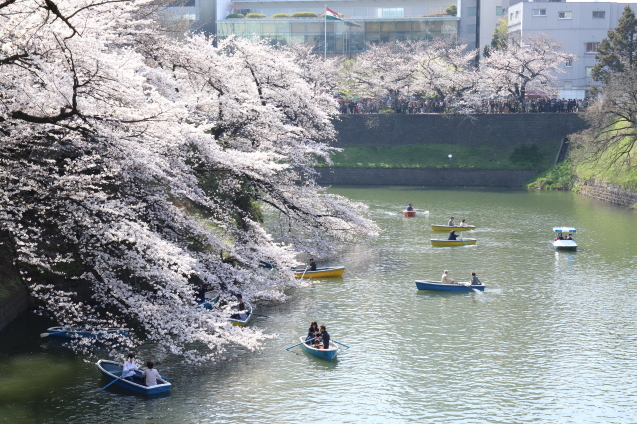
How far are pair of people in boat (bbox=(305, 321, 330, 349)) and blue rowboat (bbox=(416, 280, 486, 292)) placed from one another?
8.33 meters

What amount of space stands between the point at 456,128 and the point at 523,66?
9.09 m

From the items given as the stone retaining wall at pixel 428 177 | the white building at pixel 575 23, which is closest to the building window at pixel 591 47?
the white building at pixel 575 23

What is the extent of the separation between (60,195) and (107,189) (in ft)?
10.9

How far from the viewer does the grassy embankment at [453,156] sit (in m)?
69.9

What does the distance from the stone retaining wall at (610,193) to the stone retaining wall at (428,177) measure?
23.4 ft

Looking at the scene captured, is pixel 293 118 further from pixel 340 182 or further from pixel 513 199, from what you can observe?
pixel 340 182

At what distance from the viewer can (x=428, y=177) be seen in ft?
231

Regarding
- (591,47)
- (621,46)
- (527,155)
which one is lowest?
(527,155)

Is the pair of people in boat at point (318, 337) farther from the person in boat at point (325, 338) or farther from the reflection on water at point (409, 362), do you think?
the reflection on water at point (409, 362)

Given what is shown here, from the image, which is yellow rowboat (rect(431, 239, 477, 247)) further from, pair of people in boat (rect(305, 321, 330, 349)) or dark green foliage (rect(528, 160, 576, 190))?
dark green foliage (rect(528, 160, 576, 190))

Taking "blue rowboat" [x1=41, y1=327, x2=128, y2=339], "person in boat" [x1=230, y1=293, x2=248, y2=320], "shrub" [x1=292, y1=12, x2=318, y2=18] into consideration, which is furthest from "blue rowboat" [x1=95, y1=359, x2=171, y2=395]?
"shrub" [x1=292, y1=12, x2=318, y2=18]

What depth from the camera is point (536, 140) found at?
71.9m

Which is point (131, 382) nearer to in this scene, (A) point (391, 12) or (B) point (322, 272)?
(B) point (322, 272)

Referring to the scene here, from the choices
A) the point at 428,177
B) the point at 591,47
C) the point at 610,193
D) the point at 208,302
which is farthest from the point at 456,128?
the point at 208,302
